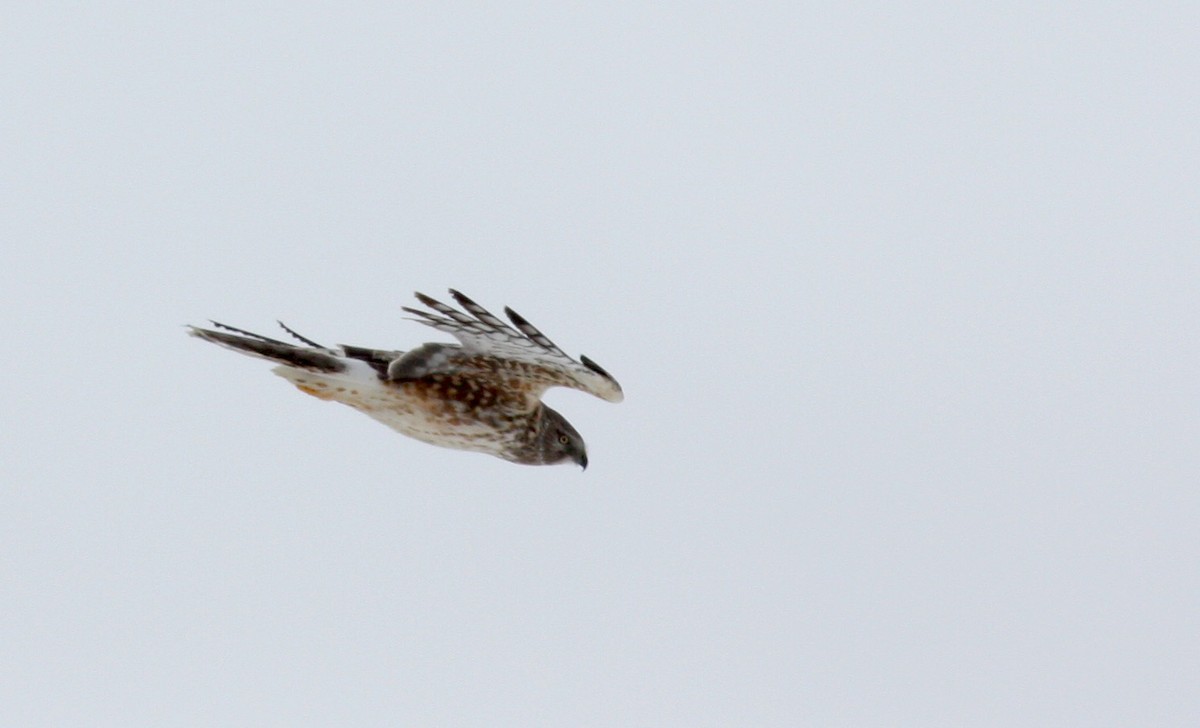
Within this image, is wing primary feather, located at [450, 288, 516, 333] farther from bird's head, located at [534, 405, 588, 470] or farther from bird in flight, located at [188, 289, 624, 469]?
bird's head, located at [534, 405, 588, 470]

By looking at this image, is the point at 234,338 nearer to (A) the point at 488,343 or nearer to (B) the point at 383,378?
(B) the point at 383,378

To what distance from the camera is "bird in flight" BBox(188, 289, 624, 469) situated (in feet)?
32.3

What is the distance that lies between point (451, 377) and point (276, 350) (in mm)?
1095

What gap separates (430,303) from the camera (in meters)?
9.51

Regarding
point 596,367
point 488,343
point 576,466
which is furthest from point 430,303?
point 576,466

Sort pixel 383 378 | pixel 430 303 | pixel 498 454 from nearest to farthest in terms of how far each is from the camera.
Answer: pixel 430 303 < pixel 383 378 < pixel 498 454

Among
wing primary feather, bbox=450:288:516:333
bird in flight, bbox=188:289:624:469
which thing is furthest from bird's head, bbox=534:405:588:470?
wing primary feather, bbox=450:288:516:333

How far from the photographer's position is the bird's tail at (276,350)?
995cm

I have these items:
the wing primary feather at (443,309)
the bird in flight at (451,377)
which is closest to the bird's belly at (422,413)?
the bird in flight at (451,377)

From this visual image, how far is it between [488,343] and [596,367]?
676 mm

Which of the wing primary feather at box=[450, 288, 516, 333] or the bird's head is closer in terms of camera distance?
the wing primary feather at box=[450, 288, 516, 333]

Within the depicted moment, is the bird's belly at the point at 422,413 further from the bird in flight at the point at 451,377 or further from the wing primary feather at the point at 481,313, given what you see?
the wing primary feather at the point at 481,313

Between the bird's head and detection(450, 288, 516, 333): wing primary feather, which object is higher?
detection(450, 288, 516, 333): wing primary feather

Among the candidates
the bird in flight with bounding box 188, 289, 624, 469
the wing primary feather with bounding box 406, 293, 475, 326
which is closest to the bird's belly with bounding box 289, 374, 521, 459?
the bird in flight with bounding box 188, 289, 624, 469
